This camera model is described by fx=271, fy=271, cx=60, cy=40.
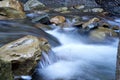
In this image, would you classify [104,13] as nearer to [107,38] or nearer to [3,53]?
[107,38]

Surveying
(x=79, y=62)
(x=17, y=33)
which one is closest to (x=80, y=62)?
(x=79, y=62)

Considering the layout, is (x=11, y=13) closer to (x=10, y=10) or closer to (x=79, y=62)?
(x=10, y=10)

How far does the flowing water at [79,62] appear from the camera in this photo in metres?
5.47

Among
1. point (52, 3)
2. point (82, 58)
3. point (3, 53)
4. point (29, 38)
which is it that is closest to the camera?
point (3, 53)

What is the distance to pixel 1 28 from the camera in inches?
328

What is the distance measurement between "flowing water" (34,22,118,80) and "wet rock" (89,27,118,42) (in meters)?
0.39

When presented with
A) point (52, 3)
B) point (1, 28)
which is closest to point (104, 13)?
point (52, 3)

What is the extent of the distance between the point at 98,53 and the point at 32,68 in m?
2.84

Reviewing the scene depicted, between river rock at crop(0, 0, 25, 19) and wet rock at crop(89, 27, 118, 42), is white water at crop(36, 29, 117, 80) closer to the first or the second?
wet rock at crop(89, 27, 118, 42)

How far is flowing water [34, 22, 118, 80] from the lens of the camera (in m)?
5.47

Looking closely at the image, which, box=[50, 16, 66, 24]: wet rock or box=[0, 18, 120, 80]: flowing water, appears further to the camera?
box=[50, 16, 66, 24]: wet rock

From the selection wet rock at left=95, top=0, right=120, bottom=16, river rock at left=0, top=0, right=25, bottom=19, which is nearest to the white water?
river rock at left=0, top=0, right=25, bottom=19

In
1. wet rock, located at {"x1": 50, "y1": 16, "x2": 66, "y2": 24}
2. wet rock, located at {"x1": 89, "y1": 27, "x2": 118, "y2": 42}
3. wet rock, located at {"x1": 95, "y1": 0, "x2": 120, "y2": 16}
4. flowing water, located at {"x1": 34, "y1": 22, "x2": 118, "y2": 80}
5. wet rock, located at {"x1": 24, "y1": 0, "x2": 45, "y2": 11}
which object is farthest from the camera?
wet rock, located at {"x1": 24, "y1": 0, "x2": 45, "y2": 11}

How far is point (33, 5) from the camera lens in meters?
15.6
